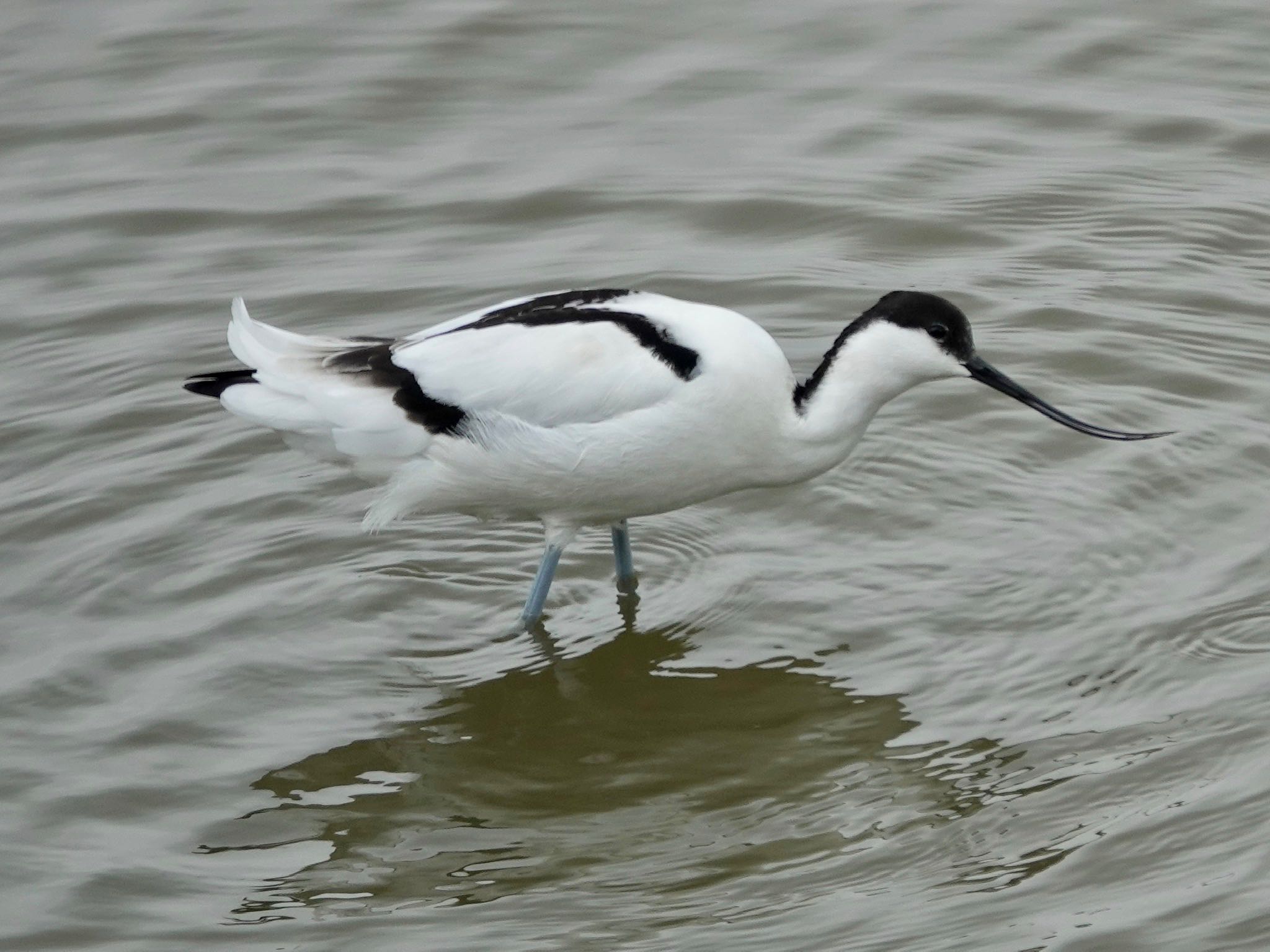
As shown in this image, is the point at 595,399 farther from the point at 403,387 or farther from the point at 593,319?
the point at 403,387

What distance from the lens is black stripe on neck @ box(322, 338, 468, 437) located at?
21.9ft

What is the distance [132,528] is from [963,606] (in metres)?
3.06

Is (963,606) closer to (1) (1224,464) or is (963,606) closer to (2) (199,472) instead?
(1) (1224,464)

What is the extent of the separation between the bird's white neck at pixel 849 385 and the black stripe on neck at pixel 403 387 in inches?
42.5

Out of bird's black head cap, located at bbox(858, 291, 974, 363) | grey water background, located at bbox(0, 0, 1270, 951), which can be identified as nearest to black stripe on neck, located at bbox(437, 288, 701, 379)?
bird's black head cap, located at bbox(858, 291, 974, 363)

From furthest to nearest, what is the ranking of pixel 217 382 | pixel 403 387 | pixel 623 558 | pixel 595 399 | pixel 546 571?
pixel 623 558, pixel 546 571, pixel 217 382, pixel 403 387, pixel 595 399

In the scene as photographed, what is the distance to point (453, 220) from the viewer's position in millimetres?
9992

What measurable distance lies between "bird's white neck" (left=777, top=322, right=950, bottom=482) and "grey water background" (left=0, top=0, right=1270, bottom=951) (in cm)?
74

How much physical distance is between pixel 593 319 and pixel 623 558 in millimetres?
1068

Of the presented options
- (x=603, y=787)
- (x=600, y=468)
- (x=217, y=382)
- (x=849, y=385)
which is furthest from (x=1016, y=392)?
(x=217, y=382)

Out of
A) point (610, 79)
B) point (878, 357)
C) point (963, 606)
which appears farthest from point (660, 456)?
point (610, 79)

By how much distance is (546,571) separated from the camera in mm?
7062

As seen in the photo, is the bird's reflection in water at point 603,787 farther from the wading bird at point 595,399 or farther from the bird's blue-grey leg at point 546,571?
the wading bird at point 595,399

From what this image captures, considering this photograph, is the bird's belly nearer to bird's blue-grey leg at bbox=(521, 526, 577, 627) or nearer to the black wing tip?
bird's blue-grey leg at bbox=(521, 526, 577, 627)
